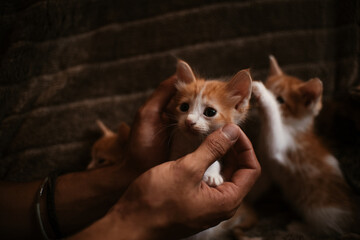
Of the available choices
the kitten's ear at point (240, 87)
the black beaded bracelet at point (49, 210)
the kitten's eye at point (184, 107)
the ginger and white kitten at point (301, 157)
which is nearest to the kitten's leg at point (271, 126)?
the ginger and white kitten at point (301, 157)

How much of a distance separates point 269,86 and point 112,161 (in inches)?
34.3

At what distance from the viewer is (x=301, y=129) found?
124 cm

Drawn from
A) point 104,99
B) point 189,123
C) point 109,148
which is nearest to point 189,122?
point 189,123

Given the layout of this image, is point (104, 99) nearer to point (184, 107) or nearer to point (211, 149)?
point (184, 107)

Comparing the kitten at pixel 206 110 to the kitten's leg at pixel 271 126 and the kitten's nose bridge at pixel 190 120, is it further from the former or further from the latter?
the kitten's leg at pixel 271 126

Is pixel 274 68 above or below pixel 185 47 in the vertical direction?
below

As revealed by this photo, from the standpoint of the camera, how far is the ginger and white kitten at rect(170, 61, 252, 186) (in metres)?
0.86

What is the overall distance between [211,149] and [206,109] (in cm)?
20

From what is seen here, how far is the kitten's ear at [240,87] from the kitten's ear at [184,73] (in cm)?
16

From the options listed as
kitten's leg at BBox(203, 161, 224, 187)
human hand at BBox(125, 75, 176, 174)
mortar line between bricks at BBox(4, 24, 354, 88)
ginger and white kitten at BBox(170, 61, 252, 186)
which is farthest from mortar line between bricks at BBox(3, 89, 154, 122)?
kitten's leg at BBox(203, 161, 224, 187)

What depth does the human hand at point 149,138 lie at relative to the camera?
1009 mm

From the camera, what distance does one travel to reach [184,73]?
3.23 ft

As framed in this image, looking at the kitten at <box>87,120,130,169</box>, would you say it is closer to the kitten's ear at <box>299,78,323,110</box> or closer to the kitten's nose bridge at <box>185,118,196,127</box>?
the kitten's nose bridge at <box>185,118,196,127</box>

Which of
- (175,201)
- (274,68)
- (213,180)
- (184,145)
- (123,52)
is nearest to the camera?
(175,201)
